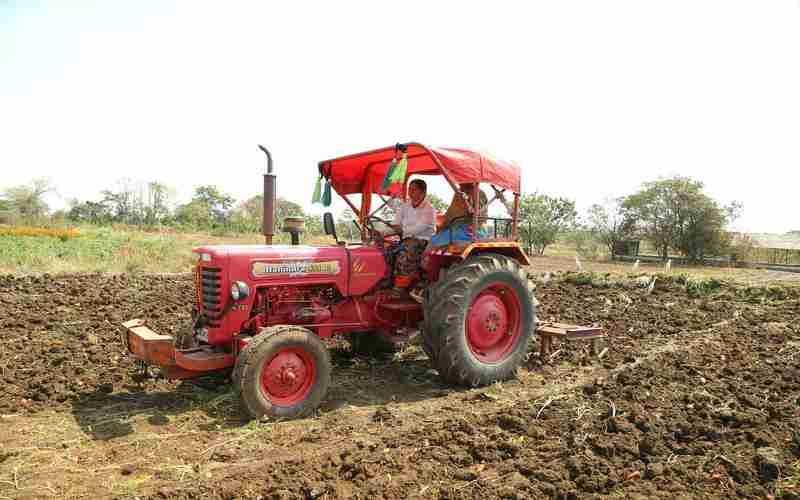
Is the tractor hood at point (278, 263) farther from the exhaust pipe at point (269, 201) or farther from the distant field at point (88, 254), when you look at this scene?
the distant field at point (88, 254)

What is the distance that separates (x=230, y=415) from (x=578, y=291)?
7725 millimetres

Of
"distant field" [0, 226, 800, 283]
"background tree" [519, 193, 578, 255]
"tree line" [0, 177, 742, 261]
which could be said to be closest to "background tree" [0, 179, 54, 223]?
"tree line" [0, 177, 742, 261]

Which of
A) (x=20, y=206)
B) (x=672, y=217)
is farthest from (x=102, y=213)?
(x=672, y=217)

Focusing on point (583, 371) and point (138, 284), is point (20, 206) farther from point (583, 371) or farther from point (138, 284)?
point (583, 371)

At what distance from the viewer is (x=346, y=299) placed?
5.26 meters

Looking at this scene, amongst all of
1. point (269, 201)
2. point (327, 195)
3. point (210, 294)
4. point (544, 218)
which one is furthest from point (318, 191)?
point (544, 218)

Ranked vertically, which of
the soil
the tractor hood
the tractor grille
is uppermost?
the tractor hood

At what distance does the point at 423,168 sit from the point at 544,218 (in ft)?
69.2

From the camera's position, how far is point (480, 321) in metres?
5.40

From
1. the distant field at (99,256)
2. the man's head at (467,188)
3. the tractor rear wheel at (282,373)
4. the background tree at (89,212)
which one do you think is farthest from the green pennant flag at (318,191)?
the background tree at (89,212)

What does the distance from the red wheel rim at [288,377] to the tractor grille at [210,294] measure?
0.68 metres

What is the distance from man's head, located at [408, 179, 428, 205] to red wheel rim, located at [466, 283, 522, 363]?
112 cm

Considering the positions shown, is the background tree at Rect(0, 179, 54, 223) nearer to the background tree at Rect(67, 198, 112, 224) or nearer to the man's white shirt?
the background tree at Rect(67, 198, 112, 224)

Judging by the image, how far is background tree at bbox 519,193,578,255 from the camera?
26.1m
